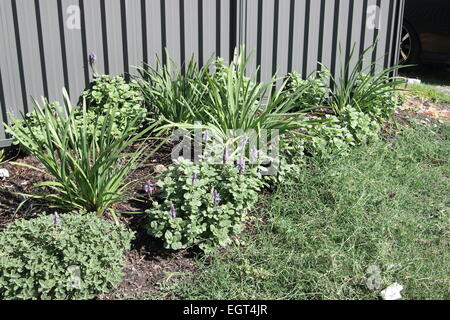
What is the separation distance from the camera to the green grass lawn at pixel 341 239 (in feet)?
10.9

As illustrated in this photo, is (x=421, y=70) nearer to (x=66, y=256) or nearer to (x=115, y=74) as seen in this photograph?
(x=115, y=74)

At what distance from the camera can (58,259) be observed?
3.13 meters

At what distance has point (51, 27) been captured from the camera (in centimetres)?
449

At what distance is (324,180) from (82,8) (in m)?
2.24

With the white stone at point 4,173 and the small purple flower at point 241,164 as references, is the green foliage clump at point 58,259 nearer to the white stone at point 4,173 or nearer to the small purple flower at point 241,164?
the small purple flower at point 241,164

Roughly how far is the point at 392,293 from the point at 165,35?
280cm

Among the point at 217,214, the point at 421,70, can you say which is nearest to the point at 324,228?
the point at 217,214

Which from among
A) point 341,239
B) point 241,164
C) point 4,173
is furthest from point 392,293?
point 4,173

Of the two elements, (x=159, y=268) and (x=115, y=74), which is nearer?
(x=159, y=268)

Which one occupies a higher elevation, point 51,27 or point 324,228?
point 51,27

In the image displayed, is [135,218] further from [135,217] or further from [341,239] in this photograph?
[341,239]

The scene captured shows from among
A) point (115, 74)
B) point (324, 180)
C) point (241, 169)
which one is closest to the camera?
point (241, 169)

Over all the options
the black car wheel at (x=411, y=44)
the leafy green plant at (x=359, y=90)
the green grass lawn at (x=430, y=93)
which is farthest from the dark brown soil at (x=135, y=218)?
the black car wheel at (x=411, y=44)

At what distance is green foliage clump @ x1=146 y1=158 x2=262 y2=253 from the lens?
11.4 ft
